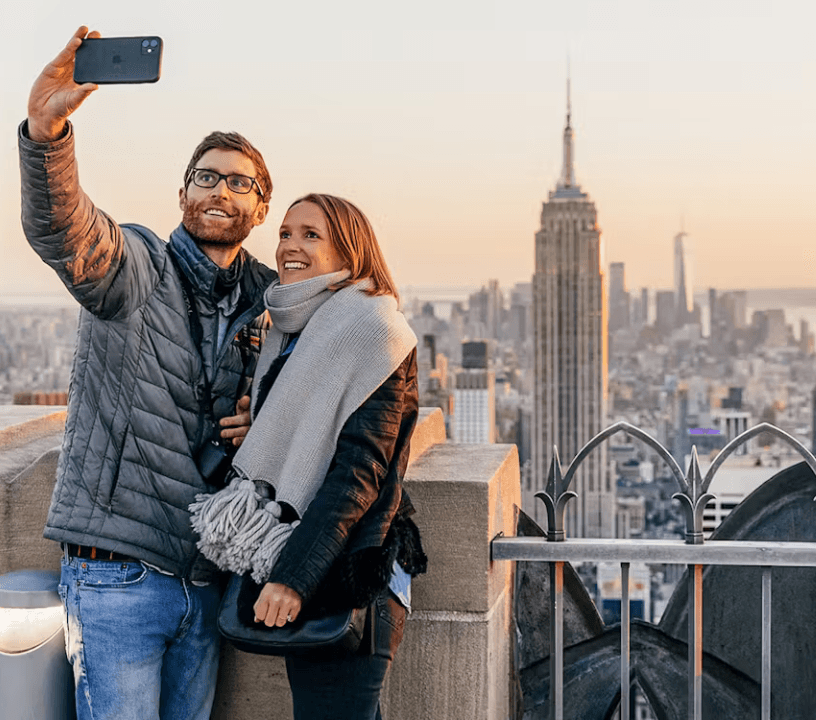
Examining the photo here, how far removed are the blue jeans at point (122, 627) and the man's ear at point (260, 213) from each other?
2.52ft

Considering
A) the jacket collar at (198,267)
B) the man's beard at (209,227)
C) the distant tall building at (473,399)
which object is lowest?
the distant tall building at (473,399)

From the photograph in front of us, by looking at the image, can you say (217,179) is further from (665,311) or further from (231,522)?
(665,311)

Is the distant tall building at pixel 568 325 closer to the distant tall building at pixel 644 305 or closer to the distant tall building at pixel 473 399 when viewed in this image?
the distant tall building at pixel 644 305

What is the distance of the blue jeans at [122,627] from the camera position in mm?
2424

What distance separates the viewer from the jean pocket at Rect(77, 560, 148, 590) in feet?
7.94

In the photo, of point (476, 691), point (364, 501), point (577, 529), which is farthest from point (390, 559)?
point (577, 529)

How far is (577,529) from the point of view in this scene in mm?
102500

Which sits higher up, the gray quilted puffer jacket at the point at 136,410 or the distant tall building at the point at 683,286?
the distant tall building at the point at 683,286

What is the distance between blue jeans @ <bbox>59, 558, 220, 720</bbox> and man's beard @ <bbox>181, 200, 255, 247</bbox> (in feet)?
2.27

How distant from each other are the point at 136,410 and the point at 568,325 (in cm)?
12409

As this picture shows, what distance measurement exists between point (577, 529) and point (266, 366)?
102131 millimetres

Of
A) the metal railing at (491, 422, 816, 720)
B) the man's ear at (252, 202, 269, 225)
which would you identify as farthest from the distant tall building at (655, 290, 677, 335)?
the man's ear at (252, 202, 269, 225)

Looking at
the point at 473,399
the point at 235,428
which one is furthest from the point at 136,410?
the point at 473,399

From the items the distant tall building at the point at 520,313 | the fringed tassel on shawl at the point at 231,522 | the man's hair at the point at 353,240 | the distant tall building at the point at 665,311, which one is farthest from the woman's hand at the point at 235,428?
the distant tall building at the point at 520,313
